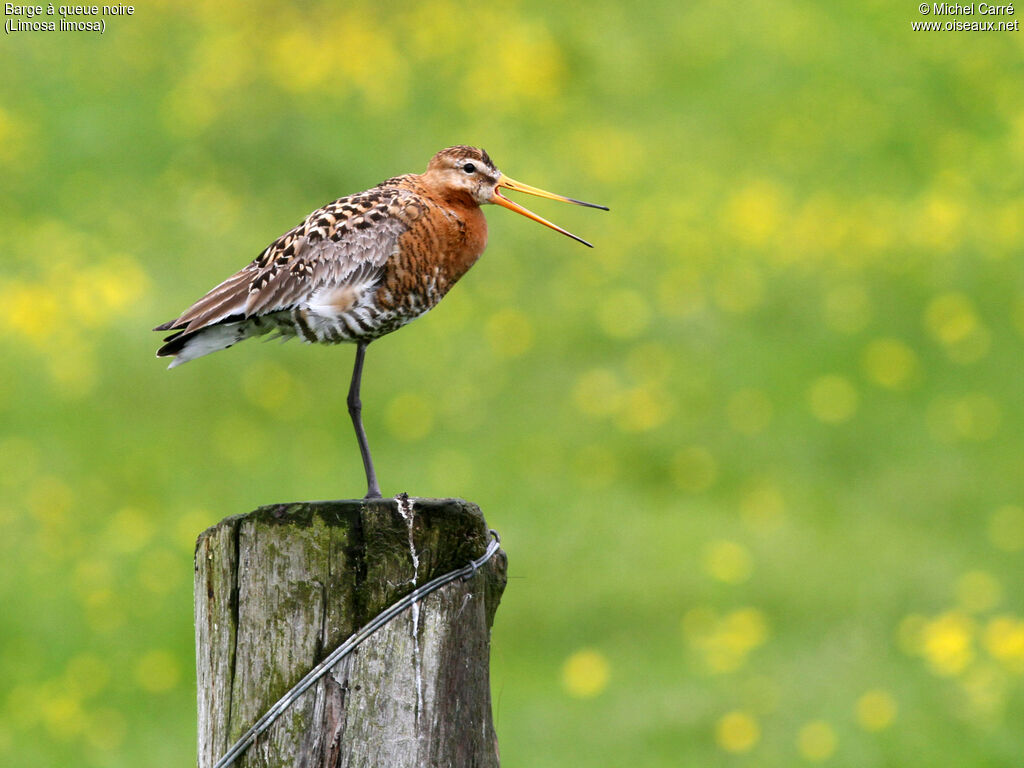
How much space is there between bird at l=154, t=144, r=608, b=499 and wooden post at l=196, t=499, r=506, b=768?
1.51m

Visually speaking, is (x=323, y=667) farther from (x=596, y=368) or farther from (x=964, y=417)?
(x=964, y=417)

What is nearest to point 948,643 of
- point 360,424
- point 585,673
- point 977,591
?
point 977,591

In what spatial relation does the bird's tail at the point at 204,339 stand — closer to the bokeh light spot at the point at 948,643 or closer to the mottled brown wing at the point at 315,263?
A: the mottled brown wing at the point at 315,263

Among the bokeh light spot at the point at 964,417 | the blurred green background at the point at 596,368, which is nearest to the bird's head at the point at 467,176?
the blurred green background at the point at 596,368

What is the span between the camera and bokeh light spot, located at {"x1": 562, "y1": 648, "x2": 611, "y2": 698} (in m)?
10.4

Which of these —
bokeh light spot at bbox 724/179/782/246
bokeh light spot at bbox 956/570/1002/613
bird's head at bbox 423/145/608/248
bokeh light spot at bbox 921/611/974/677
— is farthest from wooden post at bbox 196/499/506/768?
bokeh light spot at bbox 724/179/782/246

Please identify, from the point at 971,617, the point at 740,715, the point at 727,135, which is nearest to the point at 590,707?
the point at 740,715

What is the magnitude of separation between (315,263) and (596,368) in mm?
8495

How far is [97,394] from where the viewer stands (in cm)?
1296

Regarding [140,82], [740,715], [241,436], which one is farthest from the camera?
[140,82]

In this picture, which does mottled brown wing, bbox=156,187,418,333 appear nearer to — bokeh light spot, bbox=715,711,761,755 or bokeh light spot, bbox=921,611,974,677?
bokeh light spot, bbox=715,711,761,755

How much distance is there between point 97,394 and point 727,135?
8520 mm

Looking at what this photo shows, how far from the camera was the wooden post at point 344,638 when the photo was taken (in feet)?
12.3

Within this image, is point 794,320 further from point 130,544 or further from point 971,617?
point 130,544
